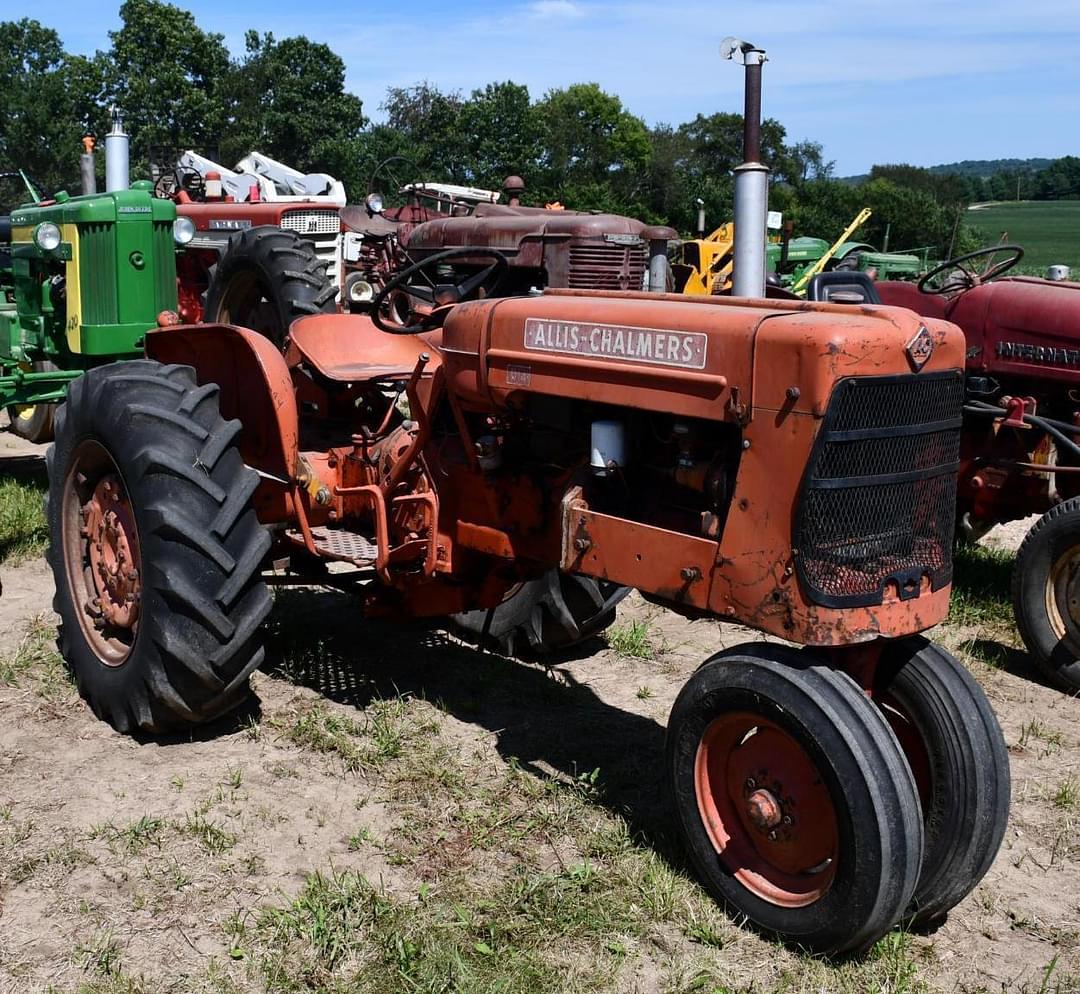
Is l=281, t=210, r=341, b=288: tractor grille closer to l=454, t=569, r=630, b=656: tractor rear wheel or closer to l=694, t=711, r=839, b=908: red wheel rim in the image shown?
l=454, t=569, r=630, b=656: tractor rear wheel

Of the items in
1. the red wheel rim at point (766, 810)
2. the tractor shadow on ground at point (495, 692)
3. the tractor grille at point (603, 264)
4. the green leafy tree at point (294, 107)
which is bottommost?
the tractor shadow on ground at point (495, 692)

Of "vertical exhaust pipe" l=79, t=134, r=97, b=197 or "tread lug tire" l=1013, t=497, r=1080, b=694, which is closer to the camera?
"tread lug tire" l=1013, t=497, r=1080, b=694

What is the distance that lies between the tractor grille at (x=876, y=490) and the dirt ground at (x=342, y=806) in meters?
0.94

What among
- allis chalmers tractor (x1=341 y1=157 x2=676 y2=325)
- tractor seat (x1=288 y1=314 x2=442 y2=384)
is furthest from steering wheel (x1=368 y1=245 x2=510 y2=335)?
allis chalmers tractor (x1=341 y1=157 x2=676 y2=325)

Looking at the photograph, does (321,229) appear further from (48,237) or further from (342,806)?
(342,806)

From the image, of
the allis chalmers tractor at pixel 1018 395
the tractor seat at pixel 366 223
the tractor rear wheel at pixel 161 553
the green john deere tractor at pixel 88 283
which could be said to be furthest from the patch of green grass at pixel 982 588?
the tractor seat at pixel 366 223

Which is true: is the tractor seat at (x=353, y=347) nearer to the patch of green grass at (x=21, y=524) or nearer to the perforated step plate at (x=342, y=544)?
the perforated step plate at (x=342, y=544)

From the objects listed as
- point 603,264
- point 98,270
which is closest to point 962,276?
point 603,264

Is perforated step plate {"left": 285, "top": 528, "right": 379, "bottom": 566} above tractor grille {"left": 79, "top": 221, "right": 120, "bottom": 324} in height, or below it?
below

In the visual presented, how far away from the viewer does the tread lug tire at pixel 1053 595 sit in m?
5.24

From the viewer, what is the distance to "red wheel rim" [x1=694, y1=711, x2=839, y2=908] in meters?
3.03

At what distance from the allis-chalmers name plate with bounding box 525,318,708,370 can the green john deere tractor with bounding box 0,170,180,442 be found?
484 centimetres

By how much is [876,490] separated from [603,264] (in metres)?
6.37

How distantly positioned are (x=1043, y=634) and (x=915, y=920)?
2478 millimetres
